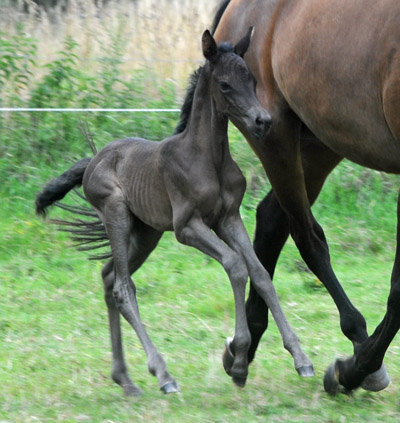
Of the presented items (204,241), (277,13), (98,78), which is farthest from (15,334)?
(98,78)

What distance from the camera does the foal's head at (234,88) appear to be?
3498 mm

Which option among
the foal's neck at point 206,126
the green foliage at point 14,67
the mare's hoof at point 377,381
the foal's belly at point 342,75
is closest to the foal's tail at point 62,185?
the foal's neck at point 206,126

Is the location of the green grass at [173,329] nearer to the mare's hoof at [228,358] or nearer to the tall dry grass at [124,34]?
the mare's hoof at [228,358]

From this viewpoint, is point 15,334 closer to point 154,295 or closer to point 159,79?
point 154,295

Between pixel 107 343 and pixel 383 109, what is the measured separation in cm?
215

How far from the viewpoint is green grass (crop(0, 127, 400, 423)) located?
3.97 meters

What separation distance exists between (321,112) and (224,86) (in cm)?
64

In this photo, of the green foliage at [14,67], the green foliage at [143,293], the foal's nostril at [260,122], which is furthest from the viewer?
the green foliage at [14,67]

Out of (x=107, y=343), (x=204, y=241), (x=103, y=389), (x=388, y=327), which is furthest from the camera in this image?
(x=107, y=343)

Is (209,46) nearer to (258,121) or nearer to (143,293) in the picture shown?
(258,121)

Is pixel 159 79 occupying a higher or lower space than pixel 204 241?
lower

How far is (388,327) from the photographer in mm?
3967

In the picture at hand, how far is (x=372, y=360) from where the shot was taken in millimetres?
4016

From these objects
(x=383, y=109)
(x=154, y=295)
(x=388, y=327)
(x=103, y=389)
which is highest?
(x=383, y=109)
